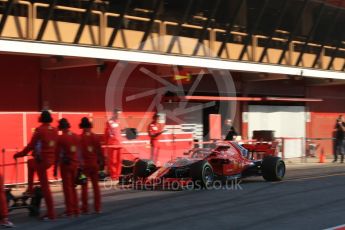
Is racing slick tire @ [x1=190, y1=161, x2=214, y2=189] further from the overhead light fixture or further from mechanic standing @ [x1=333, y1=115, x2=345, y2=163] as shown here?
Result: mechanic standing @ [x1=333, y1=115, x2=345, y2=163]

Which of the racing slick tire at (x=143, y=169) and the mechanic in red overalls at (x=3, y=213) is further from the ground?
the racing slick tire at (x=143, y=169)

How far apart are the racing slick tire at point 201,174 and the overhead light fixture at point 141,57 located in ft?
21.1

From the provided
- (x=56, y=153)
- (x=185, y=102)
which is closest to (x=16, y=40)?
(x=56, y=153)

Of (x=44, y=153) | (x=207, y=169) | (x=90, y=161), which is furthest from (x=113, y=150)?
(x=44, y=153)

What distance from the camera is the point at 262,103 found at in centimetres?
2783

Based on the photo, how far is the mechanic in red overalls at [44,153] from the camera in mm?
9711

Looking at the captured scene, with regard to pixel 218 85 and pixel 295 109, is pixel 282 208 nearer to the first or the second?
pixel 218 85

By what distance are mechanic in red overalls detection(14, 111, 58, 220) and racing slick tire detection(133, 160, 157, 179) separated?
4668mm

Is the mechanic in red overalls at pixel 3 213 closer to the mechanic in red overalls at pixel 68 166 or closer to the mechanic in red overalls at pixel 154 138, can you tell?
the mechanic in red overalls at pixel 68 166

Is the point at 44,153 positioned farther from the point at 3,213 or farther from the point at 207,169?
the point at 207,169

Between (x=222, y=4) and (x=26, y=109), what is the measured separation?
8722 millimetres

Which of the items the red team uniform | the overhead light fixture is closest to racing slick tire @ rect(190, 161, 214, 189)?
the red team uniform

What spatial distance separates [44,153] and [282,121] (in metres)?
20.5

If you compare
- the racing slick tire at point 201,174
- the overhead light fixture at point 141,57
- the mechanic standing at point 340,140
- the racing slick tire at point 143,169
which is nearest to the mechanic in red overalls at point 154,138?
the overhead light fixture at point 141,57
